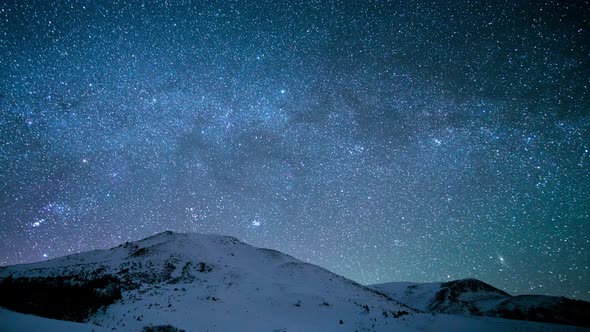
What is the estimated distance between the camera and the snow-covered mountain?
18484mm

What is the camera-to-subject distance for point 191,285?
93.4 feet

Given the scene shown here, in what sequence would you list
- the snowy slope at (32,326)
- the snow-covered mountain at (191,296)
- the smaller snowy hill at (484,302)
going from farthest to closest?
the smaller snowy hill at (484,302) → the snow-covered mountain at (191,296) → the snowy slope at (32,326)

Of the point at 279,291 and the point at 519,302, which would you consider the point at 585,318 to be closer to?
the point at 519,302

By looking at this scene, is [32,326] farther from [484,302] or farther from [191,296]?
[484,302]

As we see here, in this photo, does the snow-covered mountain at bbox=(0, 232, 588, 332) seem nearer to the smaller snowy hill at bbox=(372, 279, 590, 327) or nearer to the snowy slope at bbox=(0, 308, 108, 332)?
the snowy slope at bbox=(0, 308, 108, 332)

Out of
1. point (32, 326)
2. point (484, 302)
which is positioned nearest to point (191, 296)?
point (32, 326)

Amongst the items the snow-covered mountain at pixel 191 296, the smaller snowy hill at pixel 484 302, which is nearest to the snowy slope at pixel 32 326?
the snow-covered mountain at pixel 191 296

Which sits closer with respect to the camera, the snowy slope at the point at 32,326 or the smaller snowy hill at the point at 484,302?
the snowy slope at the point at 32,326

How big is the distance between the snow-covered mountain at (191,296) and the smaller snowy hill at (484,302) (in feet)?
92.9

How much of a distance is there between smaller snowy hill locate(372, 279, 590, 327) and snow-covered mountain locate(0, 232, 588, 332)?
28.3 m

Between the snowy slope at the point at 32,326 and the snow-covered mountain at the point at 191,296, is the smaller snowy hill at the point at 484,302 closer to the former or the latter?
the snow-covered mountain at the point at 191,296

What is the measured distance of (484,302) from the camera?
52.1m

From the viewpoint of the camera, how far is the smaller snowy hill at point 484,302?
4194cm

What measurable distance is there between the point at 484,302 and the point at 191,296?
177ft
